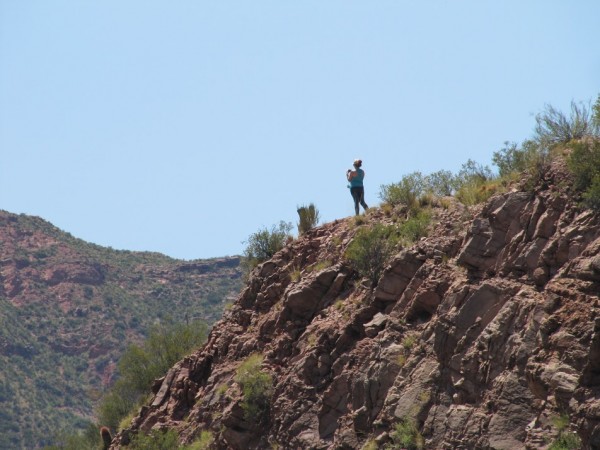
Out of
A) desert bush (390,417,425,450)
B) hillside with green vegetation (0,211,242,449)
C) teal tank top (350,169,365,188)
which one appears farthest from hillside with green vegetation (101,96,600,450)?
hillside with green vegetation (0,211,242,449)

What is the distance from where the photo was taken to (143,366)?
47062mm

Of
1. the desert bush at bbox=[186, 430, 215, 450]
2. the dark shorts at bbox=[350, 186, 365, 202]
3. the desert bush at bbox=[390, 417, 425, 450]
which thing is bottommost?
the desert bush at bbox=[390, 417, 425, 450]

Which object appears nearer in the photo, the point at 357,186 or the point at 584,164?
the point at 584,164

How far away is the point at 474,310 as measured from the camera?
73.3 feet

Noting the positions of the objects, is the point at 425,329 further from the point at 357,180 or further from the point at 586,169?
the point at 357,180

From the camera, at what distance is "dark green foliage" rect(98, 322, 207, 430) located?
148ft

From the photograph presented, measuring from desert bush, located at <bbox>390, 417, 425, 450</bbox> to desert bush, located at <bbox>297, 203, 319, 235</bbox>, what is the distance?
11.3m

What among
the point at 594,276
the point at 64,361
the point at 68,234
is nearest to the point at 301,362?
the point at 594,276

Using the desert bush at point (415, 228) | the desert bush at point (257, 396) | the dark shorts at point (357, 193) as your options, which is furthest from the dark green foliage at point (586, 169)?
the dark shorts at point (357, 193)

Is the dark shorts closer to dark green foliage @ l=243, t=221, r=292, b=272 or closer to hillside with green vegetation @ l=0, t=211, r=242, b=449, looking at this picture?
dark green foliage @ l=243, t=221, r=292, b=272

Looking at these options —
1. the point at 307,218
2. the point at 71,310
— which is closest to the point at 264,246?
the point at 307,218

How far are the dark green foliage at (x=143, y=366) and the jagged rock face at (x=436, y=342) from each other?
1352cm

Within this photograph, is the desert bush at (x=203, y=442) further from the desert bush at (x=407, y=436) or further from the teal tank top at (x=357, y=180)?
the teal tank top at (x=357, y=180)

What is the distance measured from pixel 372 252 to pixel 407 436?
618 cm
